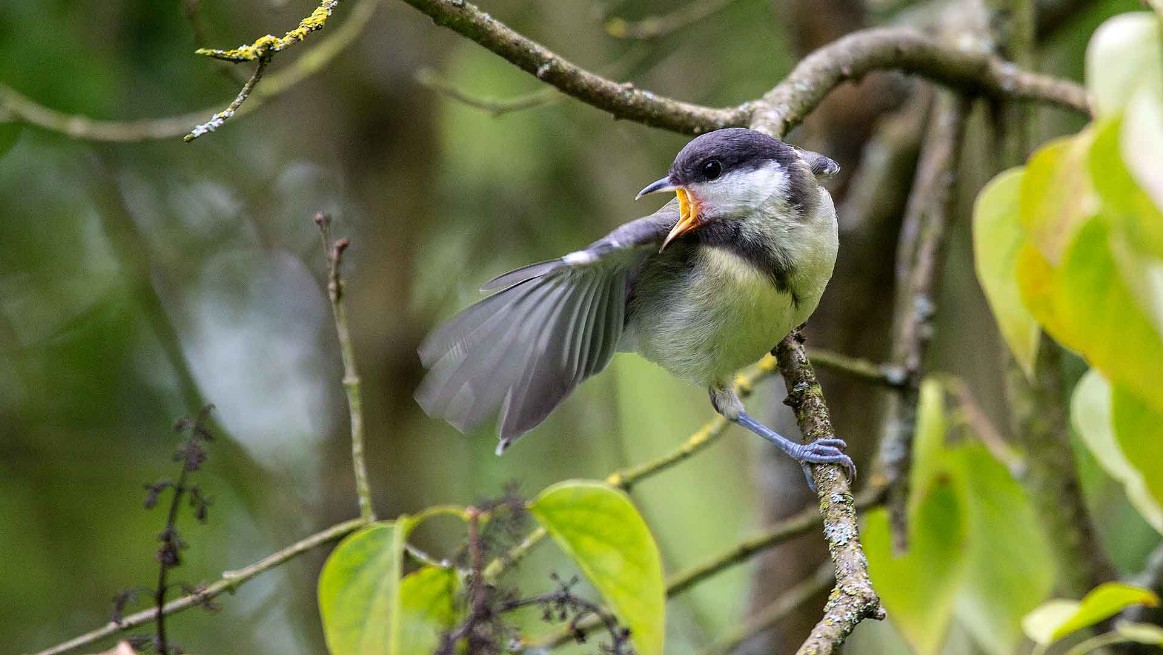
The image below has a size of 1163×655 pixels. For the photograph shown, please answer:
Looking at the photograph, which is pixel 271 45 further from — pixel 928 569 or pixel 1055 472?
pixel 1055 472

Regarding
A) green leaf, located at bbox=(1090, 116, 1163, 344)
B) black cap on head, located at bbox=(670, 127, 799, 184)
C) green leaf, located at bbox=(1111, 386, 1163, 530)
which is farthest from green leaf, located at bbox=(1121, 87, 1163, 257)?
black cap on head, located at bbox=(670, 127, 799, 184)

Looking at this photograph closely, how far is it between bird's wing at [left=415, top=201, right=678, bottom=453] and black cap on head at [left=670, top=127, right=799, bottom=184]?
95 millimetres

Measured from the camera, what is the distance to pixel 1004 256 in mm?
1517

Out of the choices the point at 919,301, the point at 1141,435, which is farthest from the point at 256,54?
the point at 919,301

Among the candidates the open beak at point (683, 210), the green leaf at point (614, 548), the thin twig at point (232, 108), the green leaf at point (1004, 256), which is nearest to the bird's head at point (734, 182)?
the open beak at point (683, 210)

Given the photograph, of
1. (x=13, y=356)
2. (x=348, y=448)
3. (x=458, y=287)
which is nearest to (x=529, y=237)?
(x=458, y=287)

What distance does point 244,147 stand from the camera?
379cm

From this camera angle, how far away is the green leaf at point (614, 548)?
148 centimetres

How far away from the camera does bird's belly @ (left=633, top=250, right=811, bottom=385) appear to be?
178cm

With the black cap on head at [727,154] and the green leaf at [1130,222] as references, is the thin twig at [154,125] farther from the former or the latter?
the green leaf at [1130,222]

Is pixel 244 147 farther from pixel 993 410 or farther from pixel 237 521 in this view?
pixel 993 410

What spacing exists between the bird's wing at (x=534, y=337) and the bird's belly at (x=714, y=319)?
0.08 m

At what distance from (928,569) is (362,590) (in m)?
1.19

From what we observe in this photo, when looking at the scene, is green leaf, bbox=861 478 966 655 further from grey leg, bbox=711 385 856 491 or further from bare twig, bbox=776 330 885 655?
bare twig, bbox=776 330 885 655
